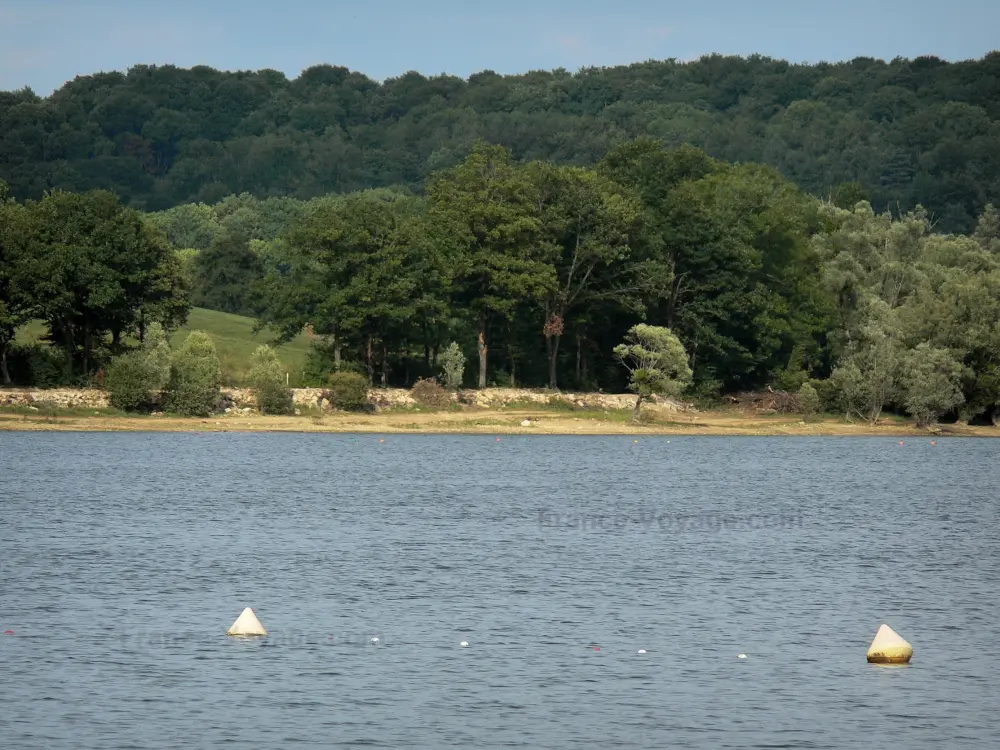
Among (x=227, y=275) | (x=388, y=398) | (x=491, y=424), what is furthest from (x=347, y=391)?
(x=227, y=275)

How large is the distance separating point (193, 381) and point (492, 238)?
86.2 feet

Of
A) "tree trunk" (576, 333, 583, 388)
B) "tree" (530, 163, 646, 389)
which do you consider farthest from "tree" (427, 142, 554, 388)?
"tree trunk" (576, 333, 583, 388)

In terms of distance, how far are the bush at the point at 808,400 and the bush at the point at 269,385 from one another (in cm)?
4103

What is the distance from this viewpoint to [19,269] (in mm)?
102688

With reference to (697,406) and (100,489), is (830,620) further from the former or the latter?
(697,406)

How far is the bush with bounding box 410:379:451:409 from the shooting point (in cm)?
11331

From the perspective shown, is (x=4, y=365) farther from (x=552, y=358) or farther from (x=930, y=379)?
(x=930, y=379)

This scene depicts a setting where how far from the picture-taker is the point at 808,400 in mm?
120438

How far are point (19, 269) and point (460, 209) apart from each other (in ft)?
110

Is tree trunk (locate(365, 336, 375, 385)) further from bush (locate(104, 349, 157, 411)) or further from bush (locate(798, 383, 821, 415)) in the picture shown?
bush (locate(798, 383, 821, 415))

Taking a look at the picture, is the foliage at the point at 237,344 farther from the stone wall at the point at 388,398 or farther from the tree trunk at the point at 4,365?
the tree trunk at the point at 4,365

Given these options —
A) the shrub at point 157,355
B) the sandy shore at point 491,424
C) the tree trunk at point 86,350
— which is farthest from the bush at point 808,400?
the tree trunk at point 86,350

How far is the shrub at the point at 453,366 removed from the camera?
112 m

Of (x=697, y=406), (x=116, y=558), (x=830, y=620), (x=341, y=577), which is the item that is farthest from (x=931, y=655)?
(x=697, y=406)
